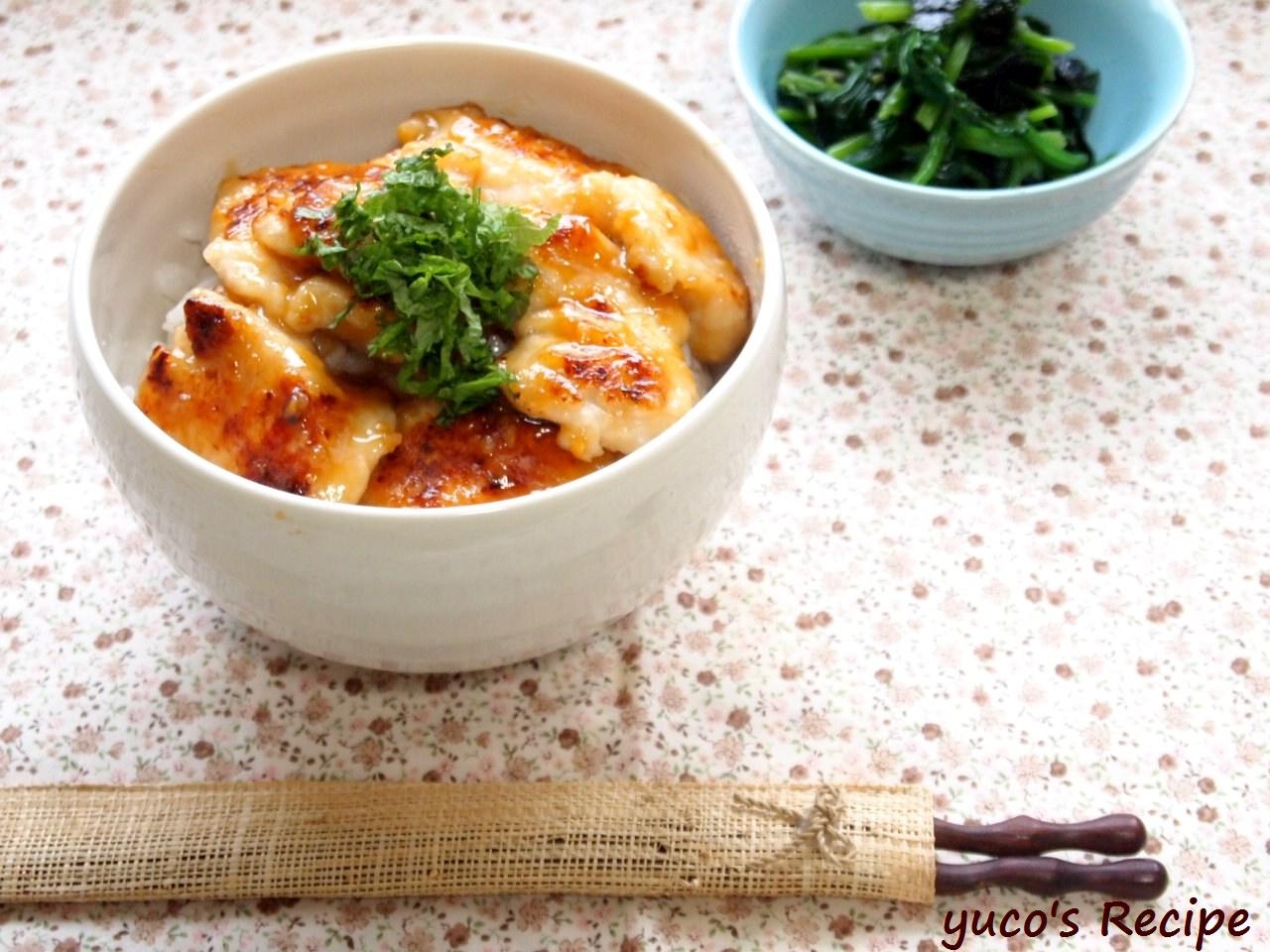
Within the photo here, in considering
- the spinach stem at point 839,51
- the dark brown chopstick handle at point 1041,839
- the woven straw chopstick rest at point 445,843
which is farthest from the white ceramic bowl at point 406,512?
the spinach stem at point 839,51

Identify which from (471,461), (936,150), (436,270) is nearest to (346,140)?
(436,270)

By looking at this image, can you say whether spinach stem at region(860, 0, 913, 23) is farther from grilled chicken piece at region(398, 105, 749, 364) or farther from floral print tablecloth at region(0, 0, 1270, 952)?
grilled chicken piece at region(398, 105, 749, 364)

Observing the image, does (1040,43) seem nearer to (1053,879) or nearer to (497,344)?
(497,344)

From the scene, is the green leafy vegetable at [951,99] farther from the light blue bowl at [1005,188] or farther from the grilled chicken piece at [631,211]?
the grilled chicken piece at [631,211]

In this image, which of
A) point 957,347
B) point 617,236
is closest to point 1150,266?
point 957,347

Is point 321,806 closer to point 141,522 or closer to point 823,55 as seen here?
point 141,522

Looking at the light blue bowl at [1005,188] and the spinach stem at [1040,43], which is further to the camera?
the spinach stem at [1040,43]
